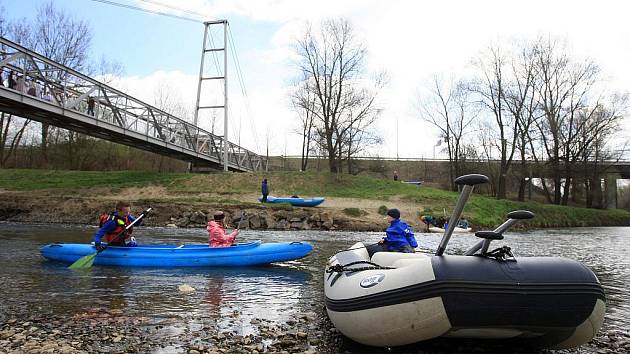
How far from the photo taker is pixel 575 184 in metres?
42.1

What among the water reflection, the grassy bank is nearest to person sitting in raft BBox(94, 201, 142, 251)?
the water reflection

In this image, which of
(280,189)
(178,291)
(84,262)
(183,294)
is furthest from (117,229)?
(280,189)

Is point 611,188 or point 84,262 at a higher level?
point 611,188

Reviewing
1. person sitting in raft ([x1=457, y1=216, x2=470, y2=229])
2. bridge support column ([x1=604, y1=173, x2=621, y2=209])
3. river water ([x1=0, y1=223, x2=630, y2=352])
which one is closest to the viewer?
river water ([x1=0, y1=223, x2=630, y2=352])

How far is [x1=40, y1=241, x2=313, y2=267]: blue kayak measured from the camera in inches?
404

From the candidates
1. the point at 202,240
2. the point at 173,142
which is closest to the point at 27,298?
the point at 202,240

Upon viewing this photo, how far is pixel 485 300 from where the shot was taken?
413 centimetres

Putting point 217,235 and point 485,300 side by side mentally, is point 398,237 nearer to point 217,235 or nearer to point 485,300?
A: point 485,300

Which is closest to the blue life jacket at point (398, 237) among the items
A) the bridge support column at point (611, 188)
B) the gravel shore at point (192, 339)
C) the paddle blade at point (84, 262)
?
the gravel shore at point (192, 339)

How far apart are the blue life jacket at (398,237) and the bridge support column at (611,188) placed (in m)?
44.4

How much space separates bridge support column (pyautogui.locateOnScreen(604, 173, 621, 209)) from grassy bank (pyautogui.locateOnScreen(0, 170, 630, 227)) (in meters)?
11.5

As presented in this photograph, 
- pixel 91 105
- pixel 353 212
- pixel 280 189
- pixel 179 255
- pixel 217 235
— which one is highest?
pixel 91 105

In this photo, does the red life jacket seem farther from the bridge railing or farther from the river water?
the bridge railing

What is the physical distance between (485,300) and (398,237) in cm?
437
